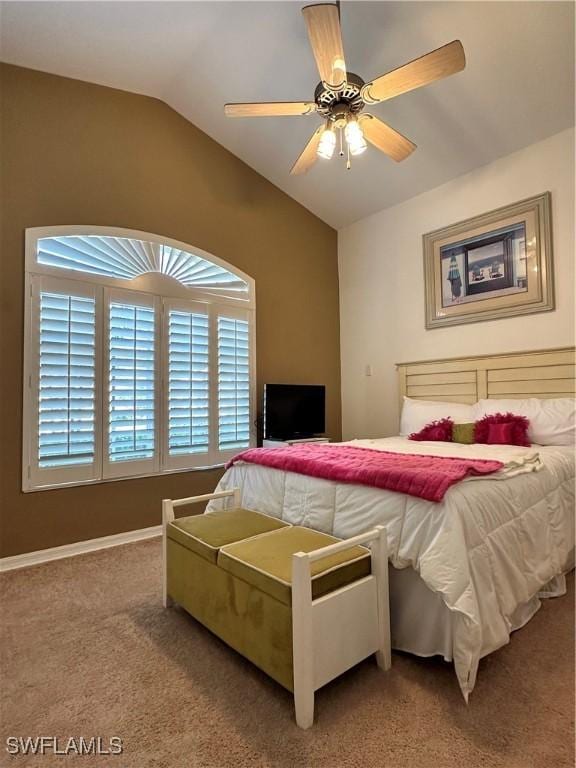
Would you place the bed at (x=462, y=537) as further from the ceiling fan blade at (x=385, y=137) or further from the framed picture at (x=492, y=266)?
the ceiling fan blade at (x=385, y=137)

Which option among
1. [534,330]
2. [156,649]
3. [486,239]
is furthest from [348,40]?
[156,649]

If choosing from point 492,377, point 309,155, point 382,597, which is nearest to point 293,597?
point 382,597

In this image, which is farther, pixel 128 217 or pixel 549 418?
pixel 128 217

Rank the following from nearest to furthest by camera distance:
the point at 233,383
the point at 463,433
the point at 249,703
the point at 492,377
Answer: the point at 249,703, the point at 463,433, the point at 492,377, the point at 233,383

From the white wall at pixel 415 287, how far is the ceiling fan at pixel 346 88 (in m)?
1.37

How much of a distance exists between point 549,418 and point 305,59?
3195mm

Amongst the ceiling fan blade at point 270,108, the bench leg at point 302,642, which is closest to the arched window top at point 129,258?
the ceiling fan blade at point 270,108

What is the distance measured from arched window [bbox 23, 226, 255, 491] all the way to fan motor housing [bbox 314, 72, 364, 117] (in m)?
1.79

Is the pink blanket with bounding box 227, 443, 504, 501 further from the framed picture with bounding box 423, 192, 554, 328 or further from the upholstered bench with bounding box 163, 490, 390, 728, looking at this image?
the framed picture with bounding box 423, 192, 554, 328

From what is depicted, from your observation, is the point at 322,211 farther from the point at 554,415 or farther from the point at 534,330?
the point at 554,415

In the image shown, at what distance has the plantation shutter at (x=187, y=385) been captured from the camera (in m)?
3.60

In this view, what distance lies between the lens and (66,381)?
9.99 feet

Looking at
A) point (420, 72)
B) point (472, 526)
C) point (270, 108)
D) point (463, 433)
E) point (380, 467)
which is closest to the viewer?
point (472, 526)

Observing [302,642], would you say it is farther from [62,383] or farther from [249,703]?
[62,383]
